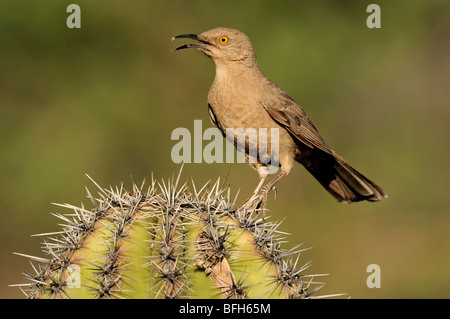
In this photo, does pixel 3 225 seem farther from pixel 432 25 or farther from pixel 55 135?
pixel 432 25

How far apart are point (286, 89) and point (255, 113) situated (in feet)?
10.8

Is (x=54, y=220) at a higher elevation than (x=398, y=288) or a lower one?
higher

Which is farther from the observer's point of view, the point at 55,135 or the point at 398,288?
the point at 55,135

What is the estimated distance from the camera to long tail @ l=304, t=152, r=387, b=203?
503 centimetres

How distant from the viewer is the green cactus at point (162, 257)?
2.51m

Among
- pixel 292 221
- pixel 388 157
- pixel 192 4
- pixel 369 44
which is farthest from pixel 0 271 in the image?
pixel 369 44

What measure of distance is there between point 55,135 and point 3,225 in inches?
52.9

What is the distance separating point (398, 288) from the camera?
661 centimetres

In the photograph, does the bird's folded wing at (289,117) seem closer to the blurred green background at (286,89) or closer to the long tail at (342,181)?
the long tail at (342,181)

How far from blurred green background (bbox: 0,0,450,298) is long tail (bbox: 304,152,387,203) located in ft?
5.70
